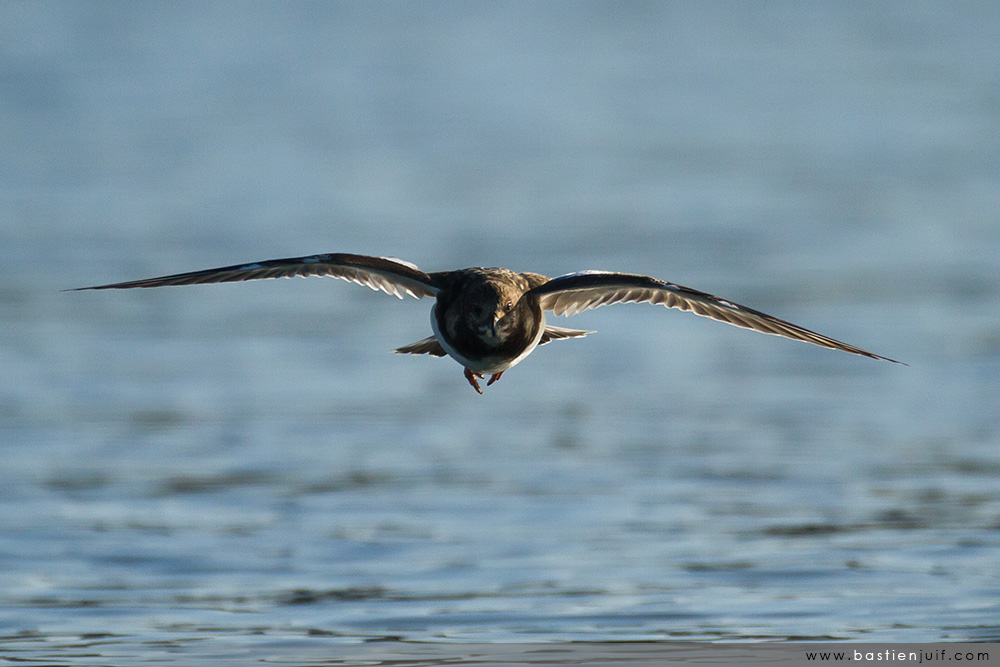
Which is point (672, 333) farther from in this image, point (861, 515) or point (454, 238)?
point (861, 515)

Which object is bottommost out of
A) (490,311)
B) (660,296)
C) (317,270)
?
(490,311)

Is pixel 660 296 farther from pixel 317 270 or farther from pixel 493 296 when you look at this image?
pixel 317 270

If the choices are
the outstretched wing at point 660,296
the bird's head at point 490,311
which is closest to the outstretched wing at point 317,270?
the bird's head at point 490,311

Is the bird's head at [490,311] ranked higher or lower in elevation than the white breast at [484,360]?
higher

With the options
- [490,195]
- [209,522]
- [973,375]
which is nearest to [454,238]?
[490,195]

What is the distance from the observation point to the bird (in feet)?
29.0

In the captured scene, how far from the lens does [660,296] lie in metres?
9.30

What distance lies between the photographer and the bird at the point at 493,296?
8.84 m

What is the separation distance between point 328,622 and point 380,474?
318 centimetres

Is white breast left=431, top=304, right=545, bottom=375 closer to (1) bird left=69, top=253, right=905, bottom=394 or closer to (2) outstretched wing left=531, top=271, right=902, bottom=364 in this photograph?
(1) bird left=69, top=253, right=905, bottom=394

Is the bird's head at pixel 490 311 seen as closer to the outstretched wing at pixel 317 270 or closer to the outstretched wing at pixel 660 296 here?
the outstretched wing at pixel 660 296

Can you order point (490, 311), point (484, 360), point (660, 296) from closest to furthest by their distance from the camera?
1. point (490, 311)
2. point (484, 360)
3. point (660, 296)

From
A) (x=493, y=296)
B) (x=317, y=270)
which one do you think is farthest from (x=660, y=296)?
(x=317, y=270)

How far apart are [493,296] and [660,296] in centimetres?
109
